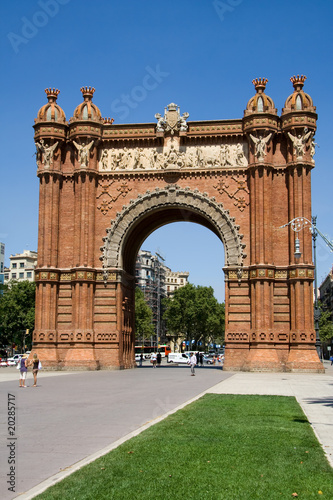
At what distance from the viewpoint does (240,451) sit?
10.1 meters

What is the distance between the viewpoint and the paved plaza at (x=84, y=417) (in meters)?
9.26

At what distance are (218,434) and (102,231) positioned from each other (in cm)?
2988

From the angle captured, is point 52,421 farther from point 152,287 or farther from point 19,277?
point 152,287

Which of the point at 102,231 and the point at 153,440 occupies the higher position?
the point at 102,231

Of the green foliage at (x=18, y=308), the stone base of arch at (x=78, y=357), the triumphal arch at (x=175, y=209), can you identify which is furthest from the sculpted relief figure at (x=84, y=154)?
the green foliage at (x=18, y=308)

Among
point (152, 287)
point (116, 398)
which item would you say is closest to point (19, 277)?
point (152, 287)

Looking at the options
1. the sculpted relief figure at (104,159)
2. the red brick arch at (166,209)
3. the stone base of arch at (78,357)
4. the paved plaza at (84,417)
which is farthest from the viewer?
the sculpted relief figure at (104,159)

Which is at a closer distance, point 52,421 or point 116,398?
point 52,421

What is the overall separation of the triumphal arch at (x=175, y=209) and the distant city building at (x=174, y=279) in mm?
136491

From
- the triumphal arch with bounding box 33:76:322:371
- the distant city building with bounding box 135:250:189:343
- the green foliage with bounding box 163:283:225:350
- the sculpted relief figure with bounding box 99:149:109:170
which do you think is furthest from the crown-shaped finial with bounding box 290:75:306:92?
the distant city building with bounding box 135:250:189:343

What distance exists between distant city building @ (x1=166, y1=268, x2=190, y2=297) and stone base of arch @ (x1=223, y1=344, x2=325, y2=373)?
13907cm

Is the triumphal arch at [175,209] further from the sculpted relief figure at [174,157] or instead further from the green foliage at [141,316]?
the green foliage at [141,316]

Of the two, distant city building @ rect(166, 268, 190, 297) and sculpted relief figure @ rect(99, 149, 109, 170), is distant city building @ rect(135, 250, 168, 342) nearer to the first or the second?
distant city building @ rect(166, 268, 190, 297)

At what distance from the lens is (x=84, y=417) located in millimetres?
14820
